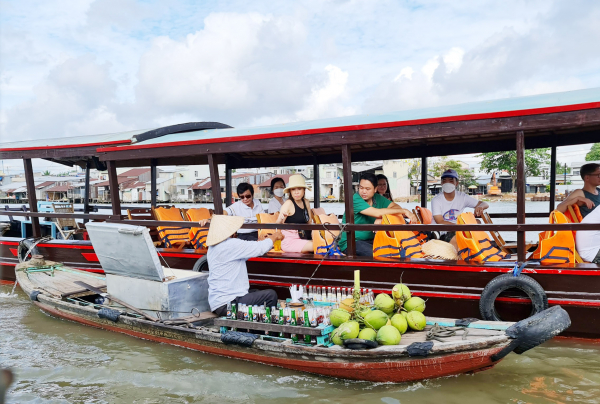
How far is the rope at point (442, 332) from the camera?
3.68 meters

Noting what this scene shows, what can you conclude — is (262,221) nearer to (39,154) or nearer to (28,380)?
(28,380)

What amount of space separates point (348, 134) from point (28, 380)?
4.06 metres

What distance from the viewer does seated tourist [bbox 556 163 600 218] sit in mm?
4961

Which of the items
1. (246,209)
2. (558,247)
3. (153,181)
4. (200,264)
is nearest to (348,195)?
(246,209)

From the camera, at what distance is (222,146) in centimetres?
562

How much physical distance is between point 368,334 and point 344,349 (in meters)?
0.23

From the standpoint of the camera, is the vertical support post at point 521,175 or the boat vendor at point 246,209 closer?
the vertical support post at point 521,175

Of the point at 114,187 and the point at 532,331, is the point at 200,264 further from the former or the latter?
the point at 532,331

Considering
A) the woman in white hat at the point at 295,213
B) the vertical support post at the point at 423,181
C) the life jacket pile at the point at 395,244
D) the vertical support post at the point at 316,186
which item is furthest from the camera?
the vertical support post at the point at 316,186

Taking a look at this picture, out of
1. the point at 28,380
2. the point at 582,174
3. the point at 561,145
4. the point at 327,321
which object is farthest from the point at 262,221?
the point at 561,145

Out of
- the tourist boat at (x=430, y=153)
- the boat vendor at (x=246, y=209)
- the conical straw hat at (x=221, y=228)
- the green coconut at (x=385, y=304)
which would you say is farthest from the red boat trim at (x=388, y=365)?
the boat vendor at (x=246, y=209)

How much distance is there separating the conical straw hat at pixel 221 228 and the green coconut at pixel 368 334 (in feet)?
5.17

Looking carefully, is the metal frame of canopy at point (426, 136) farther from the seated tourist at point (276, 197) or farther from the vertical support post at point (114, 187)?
the seated tourist at point (276, 197)

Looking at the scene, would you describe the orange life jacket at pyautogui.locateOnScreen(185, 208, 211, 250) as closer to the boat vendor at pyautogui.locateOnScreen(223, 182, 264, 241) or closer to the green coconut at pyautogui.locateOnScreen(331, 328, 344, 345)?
the boat vendor at pyautogui.locateOnScreen(223, 182, 264, 241)
